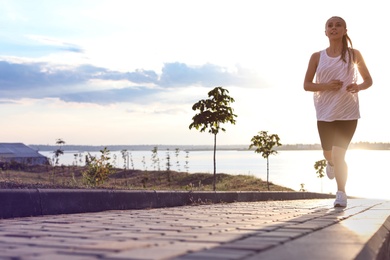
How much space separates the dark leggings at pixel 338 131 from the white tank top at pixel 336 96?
0.22 ft

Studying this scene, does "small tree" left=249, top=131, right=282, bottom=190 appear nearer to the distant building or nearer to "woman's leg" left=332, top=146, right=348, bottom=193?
the distant building

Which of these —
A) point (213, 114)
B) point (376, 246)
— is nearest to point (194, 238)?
point (376, 246)

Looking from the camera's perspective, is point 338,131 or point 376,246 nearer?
point 376,246

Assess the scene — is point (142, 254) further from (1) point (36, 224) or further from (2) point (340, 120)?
(2) point (340, 120)

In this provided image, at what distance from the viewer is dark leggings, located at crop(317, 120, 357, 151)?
8016 mm

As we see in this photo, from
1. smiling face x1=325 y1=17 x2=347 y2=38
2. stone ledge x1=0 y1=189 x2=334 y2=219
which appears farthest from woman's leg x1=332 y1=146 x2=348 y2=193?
stone ledge x1=0 y1=189 x2=334 y2=219

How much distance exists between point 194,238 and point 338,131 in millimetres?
3995

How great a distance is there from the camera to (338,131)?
8031 millimetres

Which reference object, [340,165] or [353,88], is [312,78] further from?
[340,165]

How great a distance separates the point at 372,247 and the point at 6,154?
6916 centimetres

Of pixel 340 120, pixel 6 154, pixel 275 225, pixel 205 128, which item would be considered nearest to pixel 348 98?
pixel 340 120

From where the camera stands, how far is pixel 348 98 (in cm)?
800

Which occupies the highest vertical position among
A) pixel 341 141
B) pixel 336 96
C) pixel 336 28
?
A: pixel 336 28

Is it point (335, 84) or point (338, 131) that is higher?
point (335, 84)
